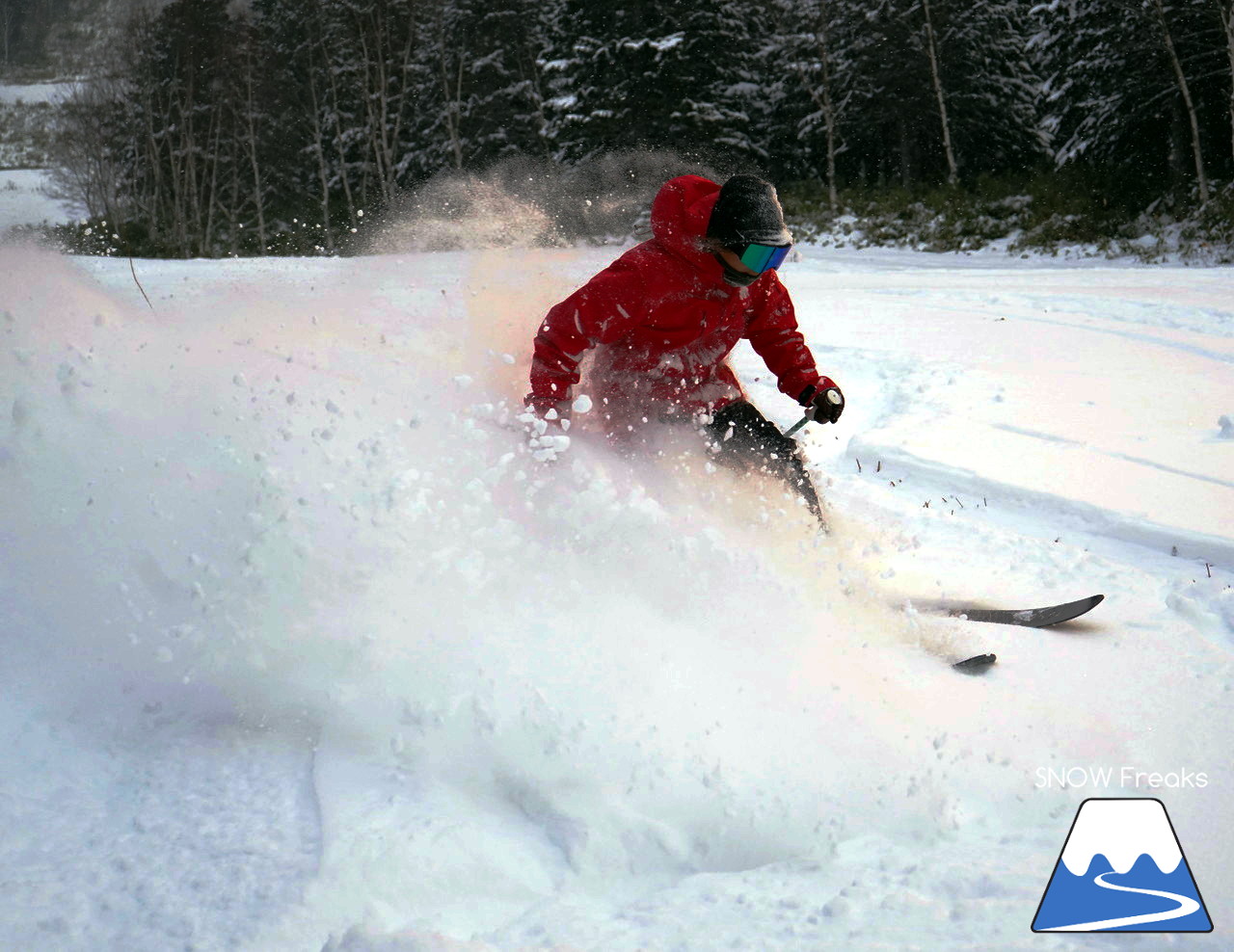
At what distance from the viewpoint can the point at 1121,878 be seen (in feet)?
6.40

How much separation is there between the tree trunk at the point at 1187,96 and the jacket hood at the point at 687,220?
51.1 feet

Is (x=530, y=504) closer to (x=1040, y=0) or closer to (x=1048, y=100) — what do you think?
(x=1048, y=100)

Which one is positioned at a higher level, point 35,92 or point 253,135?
point 35,92

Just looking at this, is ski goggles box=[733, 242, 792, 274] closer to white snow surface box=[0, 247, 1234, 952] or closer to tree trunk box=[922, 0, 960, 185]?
white snow surface box=[0, 247, 1234, 952]

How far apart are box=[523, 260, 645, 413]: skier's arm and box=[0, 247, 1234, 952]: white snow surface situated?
182 mm

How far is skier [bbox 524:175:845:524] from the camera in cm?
340

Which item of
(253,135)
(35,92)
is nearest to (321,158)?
(253,135)

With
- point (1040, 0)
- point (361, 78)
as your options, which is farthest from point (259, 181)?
point (1040, 0)

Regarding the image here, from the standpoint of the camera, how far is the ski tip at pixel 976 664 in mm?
2873

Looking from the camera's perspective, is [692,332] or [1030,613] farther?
[692,332]

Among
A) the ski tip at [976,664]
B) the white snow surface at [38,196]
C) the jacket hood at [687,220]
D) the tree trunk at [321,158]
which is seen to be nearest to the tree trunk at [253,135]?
the tree trunk at [321,158]

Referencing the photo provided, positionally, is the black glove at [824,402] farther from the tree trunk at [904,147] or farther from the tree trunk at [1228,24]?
→ the tree trunk at [904,147]

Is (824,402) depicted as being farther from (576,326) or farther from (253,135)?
(253,135)

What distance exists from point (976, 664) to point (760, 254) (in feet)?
5.01
